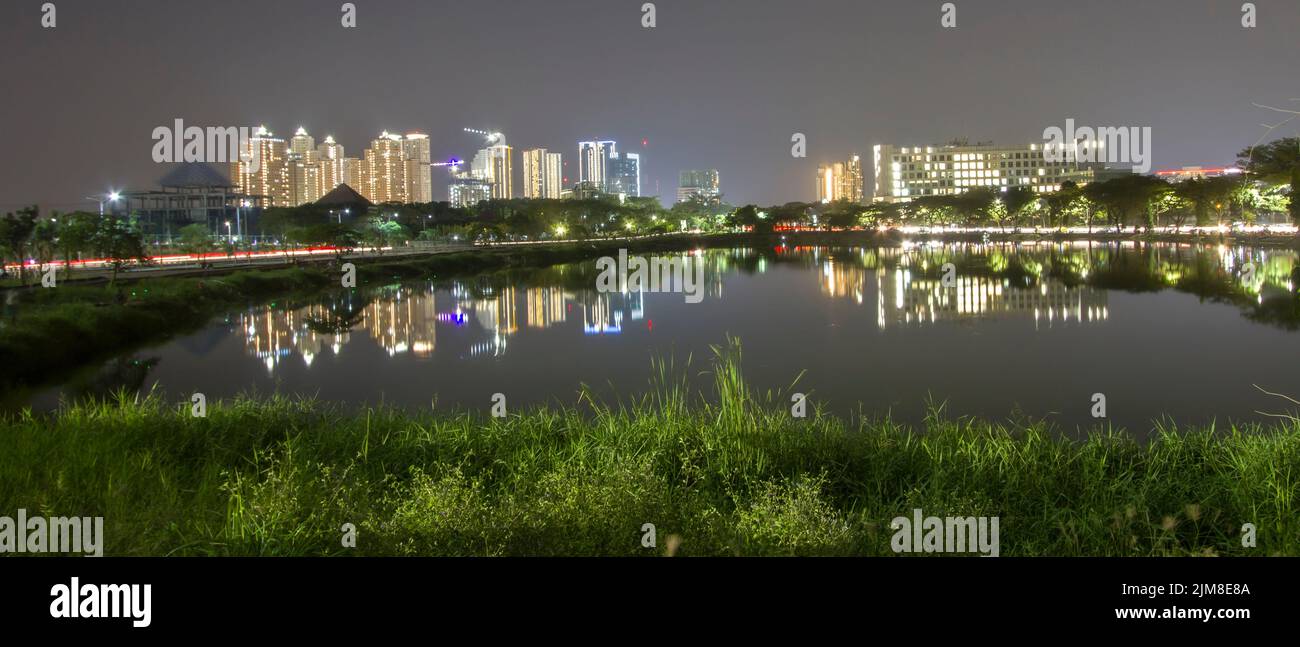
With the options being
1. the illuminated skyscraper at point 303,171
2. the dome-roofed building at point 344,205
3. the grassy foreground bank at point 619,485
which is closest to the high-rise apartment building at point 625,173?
the illuminated skyscraper at point 303,171

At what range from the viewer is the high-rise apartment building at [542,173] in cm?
18950

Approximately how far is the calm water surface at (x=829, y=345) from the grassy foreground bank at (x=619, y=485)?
5.75 m

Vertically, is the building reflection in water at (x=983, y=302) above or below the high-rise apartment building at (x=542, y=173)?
below

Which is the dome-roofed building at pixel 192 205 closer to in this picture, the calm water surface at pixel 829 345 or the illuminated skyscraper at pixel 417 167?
the calm water surface at pixel 829 345

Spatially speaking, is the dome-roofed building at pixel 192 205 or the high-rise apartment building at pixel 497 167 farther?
the high-rise apartment building at pixel 497 167

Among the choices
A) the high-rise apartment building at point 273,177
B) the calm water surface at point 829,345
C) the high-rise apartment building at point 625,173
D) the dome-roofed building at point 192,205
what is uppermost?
the high-rise apartment building at point 625,173

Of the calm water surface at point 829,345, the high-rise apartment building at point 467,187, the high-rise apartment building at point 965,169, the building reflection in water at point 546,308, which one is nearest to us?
the calm water surface at point 829,345

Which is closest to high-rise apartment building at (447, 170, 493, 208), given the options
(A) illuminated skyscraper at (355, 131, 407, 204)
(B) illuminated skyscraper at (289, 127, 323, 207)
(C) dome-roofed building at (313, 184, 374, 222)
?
(A) illuminated skyscraper at (355, 131, 407, 204)

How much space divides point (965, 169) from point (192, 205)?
119 metres

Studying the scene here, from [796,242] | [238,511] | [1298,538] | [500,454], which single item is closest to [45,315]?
[500,454]

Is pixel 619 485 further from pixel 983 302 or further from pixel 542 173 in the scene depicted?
pixel 542 173

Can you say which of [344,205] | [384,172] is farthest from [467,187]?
[344,205]
